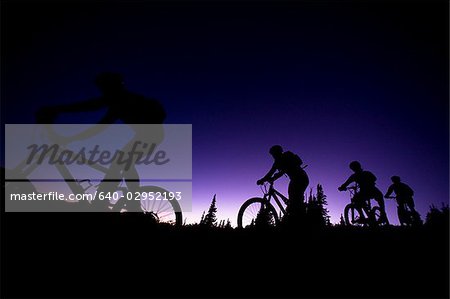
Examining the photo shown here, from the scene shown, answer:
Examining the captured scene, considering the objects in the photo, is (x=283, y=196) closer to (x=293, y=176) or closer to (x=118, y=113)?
(x=293, y=176)

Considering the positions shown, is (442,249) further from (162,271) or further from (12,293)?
(12,293)

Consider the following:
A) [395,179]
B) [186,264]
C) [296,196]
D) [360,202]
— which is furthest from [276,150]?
[395,179]

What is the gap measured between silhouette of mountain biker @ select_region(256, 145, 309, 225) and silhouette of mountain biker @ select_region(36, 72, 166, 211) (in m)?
4.63

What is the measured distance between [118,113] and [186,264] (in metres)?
2.94

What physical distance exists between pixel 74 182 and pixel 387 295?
531cm

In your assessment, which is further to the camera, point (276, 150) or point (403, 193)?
point (403, 193)

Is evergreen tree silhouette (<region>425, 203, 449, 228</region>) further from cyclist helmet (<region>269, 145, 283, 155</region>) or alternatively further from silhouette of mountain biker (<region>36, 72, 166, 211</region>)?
silhouette of mountain biker (<region>36, 72, 166, 211</region>)

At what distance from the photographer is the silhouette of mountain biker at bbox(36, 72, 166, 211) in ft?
13.5

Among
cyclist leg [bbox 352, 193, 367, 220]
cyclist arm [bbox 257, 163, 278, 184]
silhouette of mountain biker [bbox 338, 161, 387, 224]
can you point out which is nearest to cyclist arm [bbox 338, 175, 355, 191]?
silhouette of mountain biker [bbox 338, 161, 387, 224]

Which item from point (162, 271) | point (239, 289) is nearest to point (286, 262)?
point (239, 289)

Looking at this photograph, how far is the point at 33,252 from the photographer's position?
3.23m

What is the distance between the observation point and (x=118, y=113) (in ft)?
14.0

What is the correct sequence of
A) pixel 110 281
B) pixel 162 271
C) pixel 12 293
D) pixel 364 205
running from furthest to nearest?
pixel 364 205, pixel 162 271, pixel 110 281, pixel 12 293

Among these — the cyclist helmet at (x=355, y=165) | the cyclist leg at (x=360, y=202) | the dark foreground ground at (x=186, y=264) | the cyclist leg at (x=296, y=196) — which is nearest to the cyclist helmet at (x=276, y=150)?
the cyclist leg at (x=296, y=196)
